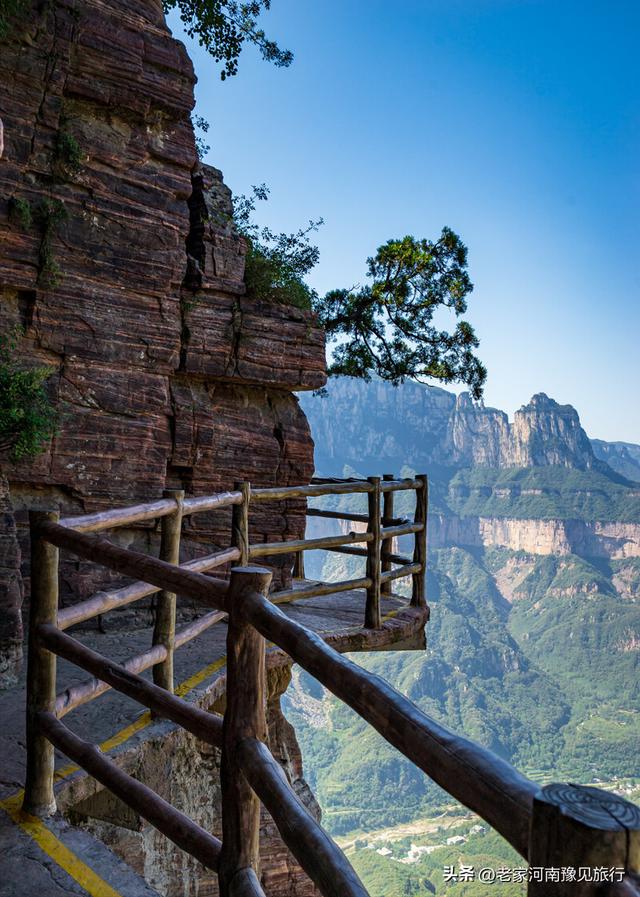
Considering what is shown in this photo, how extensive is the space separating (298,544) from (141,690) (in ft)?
9.77

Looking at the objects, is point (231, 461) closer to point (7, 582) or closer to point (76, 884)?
point (7, 582)

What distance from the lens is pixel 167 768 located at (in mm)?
3930

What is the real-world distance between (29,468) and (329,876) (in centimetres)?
519

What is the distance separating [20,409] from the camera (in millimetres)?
5480

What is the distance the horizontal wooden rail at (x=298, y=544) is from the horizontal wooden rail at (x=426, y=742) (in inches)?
130

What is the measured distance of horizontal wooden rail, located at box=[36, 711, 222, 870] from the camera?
2.02 metres

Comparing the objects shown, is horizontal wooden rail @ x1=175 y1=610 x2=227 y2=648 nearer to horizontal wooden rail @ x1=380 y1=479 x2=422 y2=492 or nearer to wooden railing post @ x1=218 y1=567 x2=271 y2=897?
wooden railing post @ x1=218 y1=567 x2=271 y2=897

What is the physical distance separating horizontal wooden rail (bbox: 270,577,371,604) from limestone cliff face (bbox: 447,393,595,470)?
379 ft

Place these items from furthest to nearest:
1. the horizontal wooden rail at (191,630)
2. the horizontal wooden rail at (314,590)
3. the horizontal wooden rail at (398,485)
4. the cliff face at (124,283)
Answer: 1. the horizontal wooden rail at (398,485)
2. the cliff face at (124,283)
3. the horizontal wooden rail at (314,590)
4. the horizontal wooden rail at (191,630)

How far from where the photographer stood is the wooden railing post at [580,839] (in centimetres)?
86

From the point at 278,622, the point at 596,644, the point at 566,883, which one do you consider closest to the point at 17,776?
the point at 278,622

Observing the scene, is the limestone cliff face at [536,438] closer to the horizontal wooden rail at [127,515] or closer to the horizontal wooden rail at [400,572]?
the horizontal wooden rail at [400,572]

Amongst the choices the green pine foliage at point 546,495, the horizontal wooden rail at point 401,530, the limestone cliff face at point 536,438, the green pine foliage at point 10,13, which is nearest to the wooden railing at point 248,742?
the horizontal wooden rail at point 401,530

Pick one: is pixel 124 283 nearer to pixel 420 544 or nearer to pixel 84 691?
pixel 420 544
